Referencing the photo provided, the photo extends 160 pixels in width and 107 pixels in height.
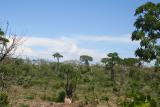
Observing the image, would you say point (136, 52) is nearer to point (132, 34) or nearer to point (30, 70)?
point (132, 34)

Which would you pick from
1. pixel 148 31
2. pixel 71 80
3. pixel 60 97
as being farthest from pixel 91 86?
pixel 148 31

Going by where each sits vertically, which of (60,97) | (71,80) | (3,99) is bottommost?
(3,99)

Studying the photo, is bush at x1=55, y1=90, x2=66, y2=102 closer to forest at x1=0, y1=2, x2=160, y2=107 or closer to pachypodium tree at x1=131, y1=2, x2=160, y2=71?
forest at x1=0, y1=2, x2=160, y2=107

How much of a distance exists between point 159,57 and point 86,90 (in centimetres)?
1814

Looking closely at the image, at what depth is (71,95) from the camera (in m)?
32.6

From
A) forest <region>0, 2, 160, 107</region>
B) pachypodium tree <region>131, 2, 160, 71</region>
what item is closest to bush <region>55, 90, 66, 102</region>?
forest <region>0, 2, 160, 107</region>

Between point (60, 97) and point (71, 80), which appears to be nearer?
point (60, 97)

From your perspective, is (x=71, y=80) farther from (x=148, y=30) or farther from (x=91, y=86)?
(x=148, y=30)

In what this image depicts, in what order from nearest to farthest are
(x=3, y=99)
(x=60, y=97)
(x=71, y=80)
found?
1. (x=3, y=99)
2. (x=60, y=97)
3. (x=71, y=80)

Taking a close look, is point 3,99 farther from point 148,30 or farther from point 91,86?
point 91,86

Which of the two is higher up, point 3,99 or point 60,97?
point 60,97

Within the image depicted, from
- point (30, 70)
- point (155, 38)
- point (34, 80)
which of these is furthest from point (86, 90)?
point (155, 38)

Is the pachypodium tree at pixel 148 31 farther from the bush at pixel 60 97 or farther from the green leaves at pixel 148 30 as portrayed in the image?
the bush at pixel 60 97

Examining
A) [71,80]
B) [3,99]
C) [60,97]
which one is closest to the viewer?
[3,99]
